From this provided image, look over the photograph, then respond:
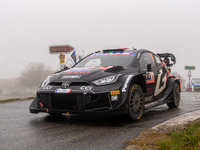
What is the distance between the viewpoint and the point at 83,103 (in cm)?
439

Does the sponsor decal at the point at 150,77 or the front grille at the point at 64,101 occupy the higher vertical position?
the sponsor decal at the point at 150,77

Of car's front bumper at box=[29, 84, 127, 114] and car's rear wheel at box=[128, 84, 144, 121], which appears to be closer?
car's front bumper at box=[29, 84, 127, 114]

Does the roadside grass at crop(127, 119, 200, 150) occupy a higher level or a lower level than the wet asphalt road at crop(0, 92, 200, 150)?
higher

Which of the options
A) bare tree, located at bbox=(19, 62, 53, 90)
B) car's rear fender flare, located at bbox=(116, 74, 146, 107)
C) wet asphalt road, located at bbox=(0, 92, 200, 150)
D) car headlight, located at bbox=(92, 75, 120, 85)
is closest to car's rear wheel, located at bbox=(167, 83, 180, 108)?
car's rear fender flare, located at bbox=(116, 74, 146, 107)

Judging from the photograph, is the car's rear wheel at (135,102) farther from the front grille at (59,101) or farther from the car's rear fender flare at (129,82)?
the front grille at (59,101)

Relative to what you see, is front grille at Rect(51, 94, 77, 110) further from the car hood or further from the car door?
the car door

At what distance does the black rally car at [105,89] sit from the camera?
14.5 ft

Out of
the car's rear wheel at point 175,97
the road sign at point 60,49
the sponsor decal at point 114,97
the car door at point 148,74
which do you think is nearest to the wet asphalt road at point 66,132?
the sponsor decal at point 114,97

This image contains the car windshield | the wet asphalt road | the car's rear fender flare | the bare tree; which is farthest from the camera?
the bare tree

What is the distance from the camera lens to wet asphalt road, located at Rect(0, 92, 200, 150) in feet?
10.6

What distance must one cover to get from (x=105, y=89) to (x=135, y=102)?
0.80 m

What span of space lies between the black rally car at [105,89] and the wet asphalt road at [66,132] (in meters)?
0.27

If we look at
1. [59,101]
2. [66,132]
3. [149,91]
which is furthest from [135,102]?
[66,132]

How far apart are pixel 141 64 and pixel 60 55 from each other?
30.7 feet
